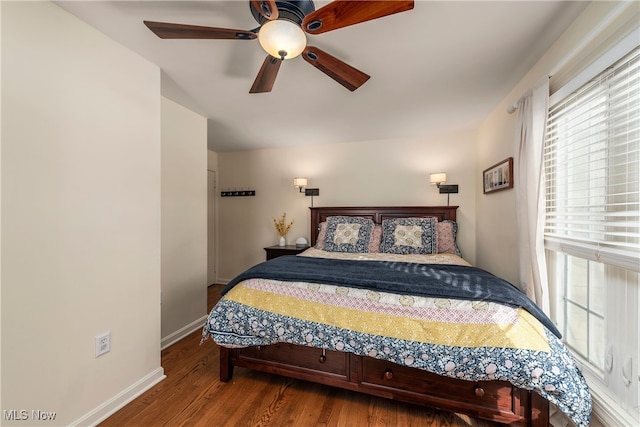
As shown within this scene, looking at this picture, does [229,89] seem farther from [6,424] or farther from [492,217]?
[492,217]

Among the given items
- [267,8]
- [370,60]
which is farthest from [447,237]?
[267,8]

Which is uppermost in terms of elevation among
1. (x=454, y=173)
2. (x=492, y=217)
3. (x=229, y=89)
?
(x=229, y=89)

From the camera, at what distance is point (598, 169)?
125cm

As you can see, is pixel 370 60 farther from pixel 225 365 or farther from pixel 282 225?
pixel 282 225

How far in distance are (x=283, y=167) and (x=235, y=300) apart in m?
2.68

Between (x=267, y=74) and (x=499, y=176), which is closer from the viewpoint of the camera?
(x=267, y=74)

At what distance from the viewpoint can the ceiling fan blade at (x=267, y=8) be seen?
1.06 meters

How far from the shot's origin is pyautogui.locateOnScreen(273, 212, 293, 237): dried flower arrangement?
397 cm

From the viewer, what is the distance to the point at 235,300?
69.0 inches

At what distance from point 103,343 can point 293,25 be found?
2.14 m

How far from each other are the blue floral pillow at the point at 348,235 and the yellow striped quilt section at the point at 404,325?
1472 mm

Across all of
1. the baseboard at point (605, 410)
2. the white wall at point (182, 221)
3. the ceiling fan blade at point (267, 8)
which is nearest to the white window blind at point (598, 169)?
the baseboard at point (605, 410)

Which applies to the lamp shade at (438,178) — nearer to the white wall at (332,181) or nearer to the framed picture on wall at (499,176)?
the white wall at (332,181)

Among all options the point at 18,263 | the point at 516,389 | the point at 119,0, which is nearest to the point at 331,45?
the point at 119,0
